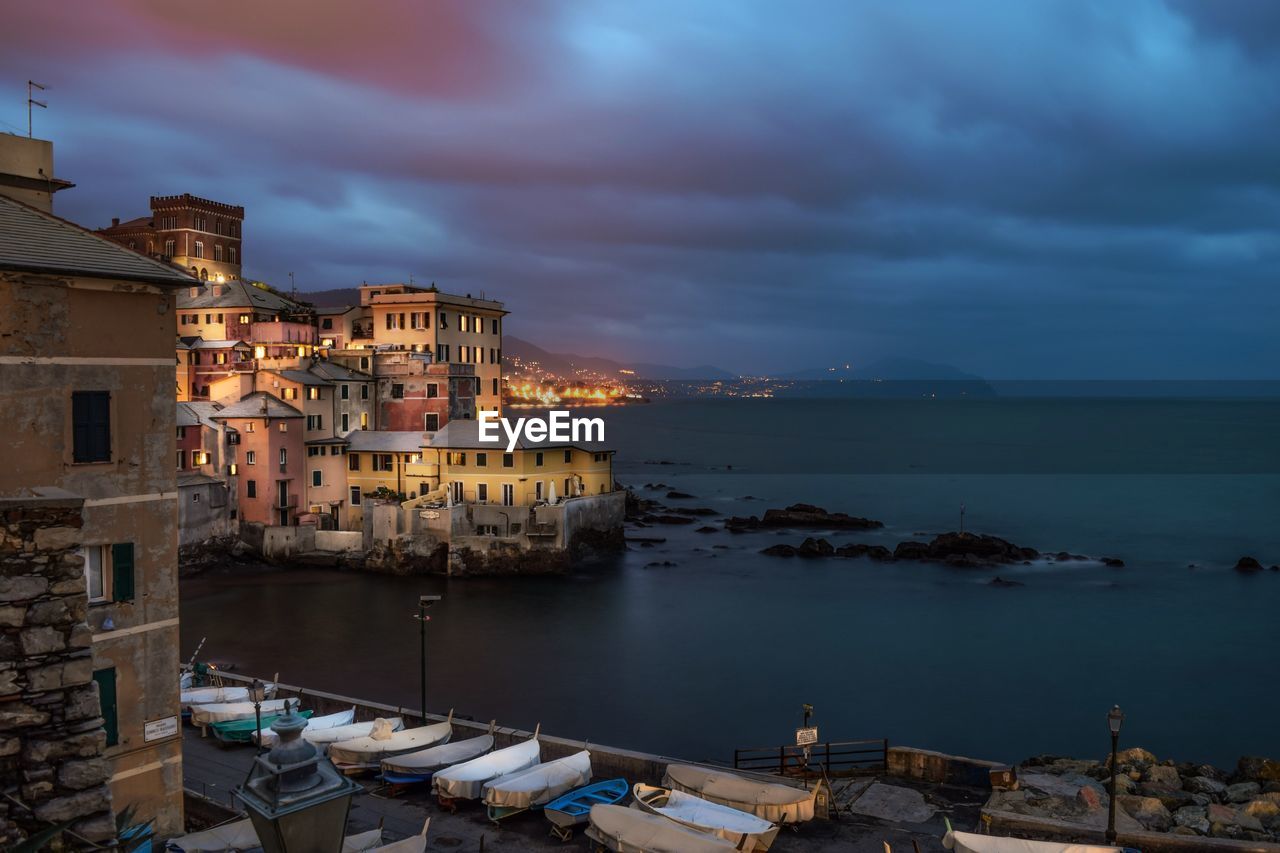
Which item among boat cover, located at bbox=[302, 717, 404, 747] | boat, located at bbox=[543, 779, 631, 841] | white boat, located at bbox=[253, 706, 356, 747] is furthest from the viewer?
white boat, located at bbox=[253, 706, 356, 747]

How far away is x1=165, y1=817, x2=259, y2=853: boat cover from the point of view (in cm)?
1620

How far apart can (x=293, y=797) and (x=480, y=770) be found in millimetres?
15363

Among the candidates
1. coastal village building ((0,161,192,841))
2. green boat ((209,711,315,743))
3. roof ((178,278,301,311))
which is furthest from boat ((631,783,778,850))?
roof ((178,278,301,311))

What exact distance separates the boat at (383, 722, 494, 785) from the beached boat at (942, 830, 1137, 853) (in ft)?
40.3

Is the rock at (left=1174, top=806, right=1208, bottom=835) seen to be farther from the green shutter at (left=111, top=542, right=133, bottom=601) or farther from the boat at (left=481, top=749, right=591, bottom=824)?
the green shutter at (left=111, top=542, right=133, bottom=601)

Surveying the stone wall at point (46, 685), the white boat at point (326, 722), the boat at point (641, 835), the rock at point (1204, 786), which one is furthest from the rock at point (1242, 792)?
the stone wall at point (46, 685)

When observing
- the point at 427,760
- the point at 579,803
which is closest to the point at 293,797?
the point at 579,803

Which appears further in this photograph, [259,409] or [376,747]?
[259,409]

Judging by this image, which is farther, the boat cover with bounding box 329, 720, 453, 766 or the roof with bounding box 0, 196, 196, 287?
the boat cover with bounding box 329, 720, 453, 766

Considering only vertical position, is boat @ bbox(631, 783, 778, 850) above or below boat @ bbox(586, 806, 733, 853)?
below

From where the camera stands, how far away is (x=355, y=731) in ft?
84.4

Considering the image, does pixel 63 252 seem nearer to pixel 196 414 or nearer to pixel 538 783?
pixel 538 783

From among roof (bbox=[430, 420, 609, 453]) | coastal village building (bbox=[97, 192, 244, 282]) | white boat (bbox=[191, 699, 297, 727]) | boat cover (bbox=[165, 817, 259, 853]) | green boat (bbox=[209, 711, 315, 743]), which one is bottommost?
green boat (bbox=[209, 711, 315, 743])

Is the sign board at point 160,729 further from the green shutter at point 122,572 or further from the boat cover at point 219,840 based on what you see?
the green shutter at point 122,572
